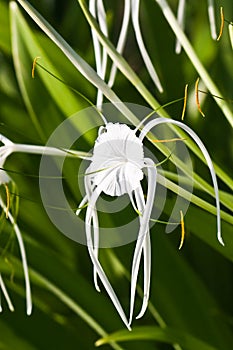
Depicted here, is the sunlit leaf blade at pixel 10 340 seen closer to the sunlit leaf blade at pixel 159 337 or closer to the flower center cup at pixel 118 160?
the sunlit leaf blade at pixel 159 337

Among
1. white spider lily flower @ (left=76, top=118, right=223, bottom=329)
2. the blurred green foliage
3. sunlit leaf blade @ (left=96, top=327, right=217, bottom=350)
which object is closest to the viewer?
white spider lily flower @ (left=76, top=118, right=223, bottom=329)

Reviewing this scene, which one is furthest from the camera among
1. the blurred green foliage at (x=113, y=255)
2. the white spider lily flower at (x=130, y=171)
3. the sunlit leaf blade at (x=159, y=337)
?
the blurred green foliage at (x=113, y=255)

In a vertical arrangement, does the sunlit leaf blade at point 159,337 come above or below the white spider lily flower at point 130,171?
below

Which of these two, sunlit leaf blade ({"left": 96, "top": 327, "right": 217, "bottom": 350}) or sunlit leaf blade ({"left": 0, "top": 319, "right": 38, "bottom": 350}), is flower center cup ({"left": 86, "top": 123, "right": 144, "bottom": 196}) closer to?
sunlit leaf blade ({"left": 96, "top": 327, "right": 217, "bottom": 350})

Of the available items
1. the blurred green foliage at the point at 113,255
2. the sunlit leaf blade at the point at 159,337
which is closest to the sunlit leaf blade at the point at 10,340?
the blurred green foliage at the point at 113,255

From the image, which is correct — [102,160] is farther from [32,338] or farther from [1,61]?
[1,61]

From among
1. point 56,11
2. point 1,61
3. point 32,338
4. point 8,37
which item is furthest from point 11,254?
point 56,11

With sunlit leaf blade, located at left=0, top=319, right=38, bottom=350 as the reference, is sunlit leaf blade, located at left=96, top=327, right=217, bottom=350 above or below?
below

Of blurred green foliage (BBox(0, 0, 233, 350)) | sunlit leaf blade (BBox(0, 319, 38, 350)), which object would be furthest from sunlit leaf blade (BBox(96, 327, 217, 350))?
sunlit leaf blade (BBox(0, 319, 38, 350))

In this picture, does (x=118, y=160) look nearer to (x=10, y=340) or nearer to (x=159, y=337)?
(x=159, y=337)

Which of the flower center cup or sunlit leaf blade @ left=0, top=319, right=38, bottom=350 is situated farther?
sunlit leaf blade @ left=0, top=319, right=38, bottom=350

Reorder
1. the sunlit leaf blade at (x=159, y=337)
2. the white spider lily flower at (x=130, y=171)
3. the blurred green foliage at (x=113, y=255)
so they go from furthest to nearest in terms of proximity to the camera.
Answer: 1. the blurred green foliage at (x=113, y=255)
2. the sunlit leaf blade at (x=159, y=337)
3. the white spider lily flower at (x=130, y=171)
